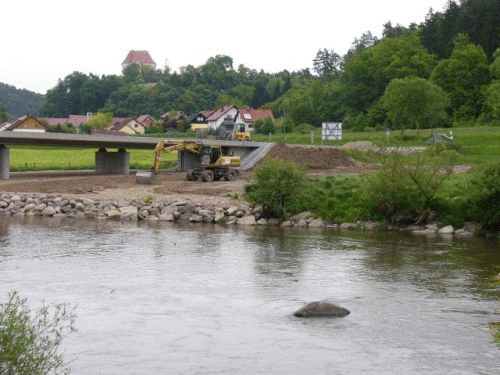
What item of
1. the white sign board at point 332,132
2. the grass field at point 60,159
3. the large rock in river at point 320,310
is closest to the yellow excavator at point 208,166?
the grass field at point 60,159

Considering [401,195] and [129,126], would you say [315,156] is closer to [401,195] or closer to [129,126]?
[401,195]

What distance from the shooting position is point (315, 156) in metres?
68.6

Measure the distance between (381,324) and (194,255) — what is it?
12681 millimetres

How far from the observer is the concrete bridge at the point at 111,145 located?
63.4 metres

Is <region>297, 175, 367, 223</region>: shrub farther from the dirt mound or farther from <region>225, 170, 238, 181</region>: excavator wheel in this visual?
the dirt mound

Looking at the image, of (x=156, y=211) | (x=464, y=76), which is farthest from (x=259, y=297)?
(x=464, y=76)

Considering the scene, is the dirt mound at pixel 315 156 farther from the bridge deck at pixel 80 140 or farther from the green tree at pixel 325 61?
the green tree at pixel 325 61

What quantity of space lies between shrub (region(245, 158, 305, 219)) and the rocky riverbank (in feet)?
2.07

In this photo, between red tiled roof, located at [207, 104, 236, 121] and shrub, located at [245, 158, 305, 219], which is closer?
shrub, located at [245, 158, 305, 219]

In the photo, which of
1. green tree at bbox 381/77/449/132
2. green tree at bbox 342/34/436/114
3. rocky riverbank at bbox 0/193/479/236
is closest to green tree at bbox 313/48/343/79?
green tree at bbox 342/34/436/114

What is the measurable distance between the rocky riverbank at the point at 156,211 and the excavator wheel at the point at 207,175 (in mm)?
8943

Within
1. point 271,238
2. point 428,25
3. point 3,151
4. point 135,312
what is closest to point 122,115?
point 428,25

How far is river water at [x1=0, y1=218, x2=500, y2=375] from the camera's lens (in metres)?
19.3

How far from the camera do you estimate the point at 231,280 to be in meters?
28.7
